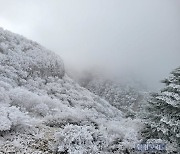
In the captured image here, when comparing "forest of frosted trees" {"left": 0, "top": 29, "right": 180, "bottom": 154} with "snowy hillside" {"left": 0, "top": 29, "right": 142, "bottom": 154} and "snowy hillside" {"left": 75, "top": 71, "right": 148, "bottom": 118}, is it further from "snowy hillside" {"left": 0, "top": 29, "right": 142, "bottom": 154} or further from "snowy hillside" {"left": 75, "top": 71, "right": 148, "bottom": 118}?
"snowy hillside" {"left": 75, "top": 71, "right": 148, "bottom": 118}

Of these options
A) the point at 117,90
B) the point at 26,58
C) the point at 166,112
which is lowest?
the point at 166,112

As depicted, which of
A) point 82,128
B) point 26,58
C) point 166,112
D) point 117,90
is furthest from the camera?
point 117,90

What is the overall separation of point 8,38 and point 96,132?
93.8ft

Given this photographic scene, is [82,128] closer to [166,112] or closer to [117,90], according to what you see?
[166,112]

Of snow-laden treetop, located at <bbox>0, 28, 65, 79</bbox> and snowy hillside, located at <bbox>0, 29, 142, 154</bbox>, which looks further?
snow-laden treetop, located at <bbox>0, 28, 65, 79</bbox>

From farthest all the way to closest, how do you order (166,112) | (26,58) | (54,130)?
(26,58)
(166,112)
(54,130)

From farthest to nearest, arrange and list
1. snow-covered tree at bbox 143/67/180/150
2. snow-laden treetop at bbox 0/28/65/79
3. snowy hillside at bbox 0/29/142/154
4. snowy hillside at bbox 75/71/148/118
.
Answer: snowy hillside at bbox 75/71/148/118, snow-laden treetop at bbox 0/28/65/79, snow-covered tree at bbox 143/67/180/150, snowy hillside at bbox 0/29/142/154

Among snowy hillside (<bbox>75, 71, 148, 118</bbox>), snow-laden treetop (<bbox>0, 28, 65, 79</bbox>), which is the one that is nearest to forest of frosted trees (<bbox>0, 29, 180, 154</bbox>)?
snow-laden treetop (<bbox>0, 28, 65, 79</bbox>)

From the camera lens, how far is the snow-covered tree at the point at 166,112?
38.7 ft

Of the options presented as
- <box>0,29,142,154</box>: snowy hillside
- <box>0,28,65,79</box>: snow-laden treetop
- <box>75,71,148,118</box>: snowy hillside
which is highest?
<box>75,71,148,118</box>: snowy hillside

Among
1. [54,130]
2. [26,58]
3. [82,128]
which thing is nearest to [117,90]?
[26,58]

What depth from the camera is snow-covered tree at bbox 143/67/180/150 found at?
11.8 m

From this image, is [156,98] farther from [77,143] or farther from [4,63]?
[4,63]

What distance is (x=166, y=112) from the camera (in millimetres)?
12484
